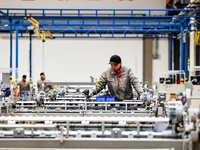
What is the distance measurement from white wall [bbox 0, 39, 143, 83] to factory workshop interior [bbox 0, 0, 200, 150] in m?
0.05

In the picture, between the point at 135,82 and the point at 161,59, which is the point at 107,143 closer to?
the point at 135,82

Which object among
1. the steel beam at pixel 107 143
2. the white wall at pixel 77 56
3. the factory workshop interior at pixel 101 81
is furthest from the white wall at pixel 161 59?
the steel beam at pixel 107 143

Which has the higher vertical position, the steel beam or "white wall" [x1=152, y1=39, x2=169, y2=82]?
"white wall" [x1=152, y1=39, x2=169, y2=82]

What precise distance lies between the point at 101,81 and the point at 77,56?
11.4 metres

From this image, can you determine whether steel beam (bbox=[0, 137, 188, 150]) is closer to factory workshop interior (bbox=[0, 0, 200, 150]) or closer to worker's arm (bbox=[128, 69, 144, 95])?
factory workshop interior (bbox=[0, 0, 200, 150])

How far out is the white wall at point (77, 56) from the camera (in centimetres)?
1662

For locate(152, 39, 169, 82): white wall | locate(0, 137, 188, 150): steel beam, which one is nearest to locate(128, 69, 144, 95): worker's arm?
locate(0, 137, 188, 150): steel beam

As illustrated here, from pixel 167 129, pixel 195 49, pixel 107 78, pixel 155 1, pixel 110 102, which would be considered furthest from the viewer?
pixel 155 1

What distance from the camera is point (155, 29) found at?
12852mm

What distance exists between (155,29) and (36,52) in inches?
249

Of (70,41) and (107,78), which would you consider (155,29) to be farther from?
(107,78)

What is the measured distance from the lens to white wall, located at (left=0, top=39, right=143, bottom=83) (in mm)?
16625

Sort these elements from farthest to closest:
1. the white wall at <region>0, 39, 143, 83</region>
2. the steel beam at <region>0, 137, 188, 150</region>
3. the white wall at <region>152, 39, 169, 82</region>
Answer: the white wall at <region>152, 39, 169, 82</region> < the white wall at <region>0, 39, 143, 83</region> < the steel beam at <region>0, 137, 188, 150</region>

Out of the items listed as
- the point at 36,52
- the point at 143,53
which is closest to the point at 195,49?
the point at 143,53
